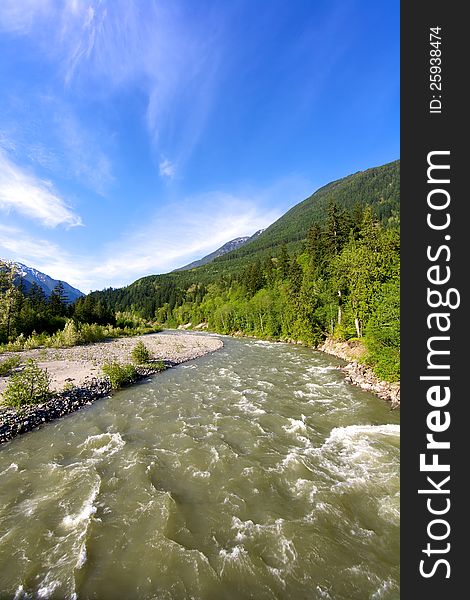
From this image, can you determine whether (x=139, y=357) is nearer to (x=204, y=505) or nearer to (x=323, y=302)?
(x=204, y=505)

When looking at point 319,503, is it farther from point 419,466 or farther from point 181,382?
point 181,382

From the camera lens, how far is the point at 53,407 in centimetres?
1519

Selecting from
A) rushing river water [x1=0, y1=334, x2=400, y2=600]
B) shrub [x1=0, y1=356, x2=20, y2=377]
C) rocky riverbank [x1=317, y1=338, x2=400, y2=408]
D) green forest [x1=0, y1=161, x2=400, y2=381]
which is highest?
green forest [x1=0, y1=161, x2=400, y2=381]

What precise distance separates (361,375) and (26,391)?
22531mm

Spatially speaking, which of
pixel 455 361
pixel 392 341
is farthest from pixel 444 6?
pixel 392 341

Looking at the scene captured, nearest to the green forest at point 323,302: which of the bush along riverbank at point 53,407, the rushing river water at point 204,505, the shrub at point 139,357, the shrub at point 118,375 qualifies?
the rushing river water at point 204,505

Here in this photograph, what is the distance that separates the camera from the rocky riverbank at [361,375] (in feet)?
53.9

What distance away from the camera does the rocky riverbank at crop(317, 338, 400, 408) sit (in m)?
16.4

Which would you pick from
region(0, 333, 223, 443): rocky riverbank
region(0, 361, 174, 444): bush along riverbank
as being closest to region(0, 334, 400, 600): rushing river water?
region(0, 361, 174, 444): bush along riverbank

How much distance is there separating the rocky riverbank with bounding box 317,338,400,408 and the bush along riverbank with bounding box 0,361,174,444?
17.8m

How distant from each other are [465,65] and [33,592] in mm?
13647

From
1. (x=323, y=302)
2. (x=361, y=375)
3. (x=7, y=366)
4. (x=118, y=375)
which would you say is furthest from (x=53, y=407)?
(x=323, y=302)

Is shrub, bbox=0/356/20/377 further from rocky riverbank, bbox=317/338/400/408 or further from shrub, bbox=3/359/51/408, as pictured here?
rocky riverbank, bbox=317/338/400/408

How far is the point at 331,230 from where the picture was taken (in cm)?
4116
